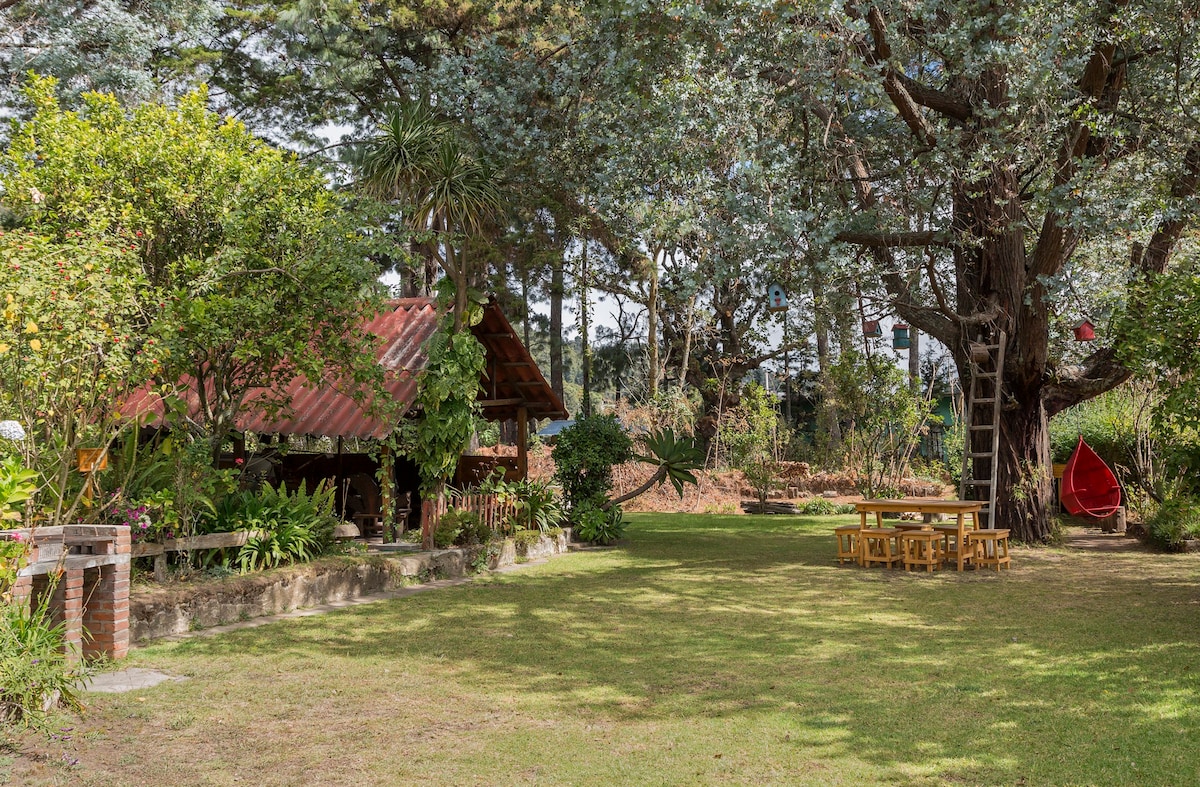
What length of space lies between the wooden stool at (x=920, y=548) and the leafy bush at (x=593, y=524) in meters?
4.64

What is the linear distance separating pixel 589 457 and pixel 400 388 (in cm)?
353

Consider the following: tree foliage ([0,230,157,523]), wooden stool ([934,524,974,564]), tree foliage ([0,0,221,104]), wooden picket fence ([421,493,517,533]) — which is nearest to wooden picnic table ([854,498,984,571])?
wooden stool ([934,524,974,564])

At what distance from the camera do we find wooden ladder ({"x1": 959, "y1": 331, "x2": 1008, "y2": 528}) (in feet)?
45.6

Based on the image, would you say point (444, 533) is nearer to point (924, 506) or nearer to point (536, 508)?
point (536, 508)

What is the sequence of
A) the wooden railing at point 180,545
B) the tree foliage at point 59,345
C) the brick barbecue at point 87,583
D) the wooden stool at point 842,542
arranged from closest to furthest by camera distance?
the brick barbecue at point 87,583
the tree foliage at point 59,345
the wooden railing at point 180,545
the wooden stool at point 842,542

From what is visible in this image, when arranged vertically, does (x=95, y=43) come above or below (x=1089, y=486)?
above

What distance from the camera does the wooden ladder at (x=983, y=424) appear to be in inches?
548

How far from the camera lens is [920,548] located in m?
12.5

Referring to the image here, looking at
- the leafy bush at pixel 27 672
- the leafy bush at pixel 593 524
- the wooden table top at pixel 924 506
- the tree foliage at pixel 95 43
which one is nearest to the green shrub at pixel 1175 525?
the wooden table top at pixel 924 506

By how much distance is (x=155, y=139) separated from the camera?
9141 mm

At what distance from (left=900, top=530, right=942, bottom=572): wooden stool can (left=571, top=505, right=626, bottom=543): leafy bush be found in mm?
4637

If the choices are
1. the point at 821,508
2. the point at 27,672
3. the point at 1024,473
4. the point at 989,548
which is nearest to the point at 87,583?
the point at 27,672

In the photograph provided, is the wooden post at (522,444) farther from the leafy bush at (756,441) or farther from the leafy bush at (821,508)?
the leafy bush at (821,508)

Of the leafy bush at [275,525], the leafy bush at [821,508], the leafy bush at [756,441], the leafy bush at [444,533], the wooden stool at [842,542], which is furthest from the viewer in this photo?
the leafy bush at [756,441]
